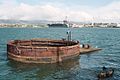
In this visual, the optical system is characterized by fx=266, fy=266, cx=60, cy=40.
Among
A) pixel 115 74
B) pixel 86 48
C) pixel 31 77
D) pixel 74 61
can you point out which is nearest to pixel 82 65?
pixel 74 61

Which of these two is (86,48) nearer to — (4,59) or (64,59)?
(64,59)

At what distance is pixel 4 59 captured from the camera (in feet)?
153

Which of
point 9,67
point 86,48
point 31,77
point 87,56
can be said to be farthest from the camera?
point 86,48

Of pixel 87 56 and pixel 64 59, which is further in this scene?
pixel 87 56

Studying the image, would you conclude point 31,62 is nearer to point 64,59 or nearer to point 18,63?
point 18,63

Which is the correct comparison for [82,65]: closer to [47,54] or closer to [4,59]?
[47,54]

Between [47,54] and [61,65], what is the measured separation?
2.80 m

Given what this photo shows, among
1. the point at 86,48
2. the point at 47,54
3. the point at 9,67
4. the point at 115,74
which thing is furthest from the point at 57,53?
the point at 86,48

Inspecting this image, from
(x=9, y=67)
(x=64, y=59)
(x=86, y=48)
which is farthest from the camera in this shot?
(x=86, y=48)

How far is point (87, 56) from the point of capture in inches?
2034

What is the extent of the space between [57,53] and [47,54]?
178cm

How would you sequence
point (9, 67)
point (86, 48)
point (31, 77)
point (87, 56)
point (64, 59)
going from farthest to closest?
point (86, 48)
point (87, 56)
point (64, 59)
point (9, 67)
point (31, 77)

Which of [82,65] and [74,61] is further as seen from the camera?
[74,61]

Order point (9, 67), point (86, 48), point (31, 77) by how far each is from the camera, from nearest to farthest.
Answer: point (31, 77), point (9, 67), point (86, 48)
